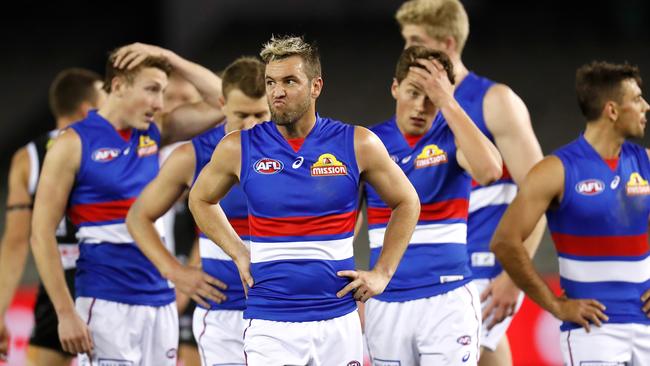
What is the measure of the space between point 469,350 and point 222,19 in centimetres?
1597

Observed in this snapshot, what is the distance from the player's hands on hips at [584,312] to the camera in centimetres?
584

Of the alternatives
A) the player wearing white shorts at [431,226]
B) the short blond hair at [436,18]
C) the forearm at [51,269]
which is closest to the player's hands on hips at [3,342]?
the forearm at [51,269]

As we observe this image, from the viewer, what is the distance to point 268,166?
16.7 ft

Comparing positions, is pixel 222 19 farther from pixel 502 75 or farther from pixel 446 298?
pixel 446 298

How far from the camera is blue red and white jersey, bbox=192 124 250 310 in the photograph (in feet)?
20.2

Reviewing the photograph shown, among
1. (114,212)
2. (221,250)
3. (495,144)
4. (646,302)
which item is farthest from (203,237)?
(646,302)

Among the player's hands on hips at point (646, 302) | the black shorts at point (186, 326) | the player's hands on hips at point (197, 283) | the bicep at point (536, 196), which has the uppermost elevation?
the bicep at point (536, 196)

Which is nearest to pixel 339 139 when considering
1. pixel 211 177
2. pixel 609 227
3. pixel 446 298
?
pixel 211 177

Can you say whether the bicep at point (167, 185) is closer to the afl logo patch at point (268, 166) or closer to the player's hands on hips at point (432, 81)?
the afl logo patch at point (268, 166)

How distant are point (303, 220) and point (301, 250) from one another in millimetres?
134

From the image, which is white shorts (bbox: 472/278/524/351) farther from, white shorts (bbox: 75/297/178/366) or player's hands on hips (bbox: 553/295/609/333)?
white shorts (bbox: 75/297/178/366)

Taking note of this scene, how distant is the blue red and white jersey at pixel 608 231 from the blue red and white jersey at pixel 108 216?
2.40m

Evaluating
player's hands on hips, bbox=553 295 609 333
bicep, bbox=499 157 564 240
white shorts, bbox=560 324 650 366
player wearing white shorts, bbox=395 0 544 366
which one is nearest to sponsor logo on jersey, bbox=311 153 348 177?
bicep, bbox=499 157 564 240

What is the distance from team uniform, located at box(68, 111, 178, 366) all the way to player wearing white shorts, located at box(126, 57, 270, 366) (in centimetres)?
44
